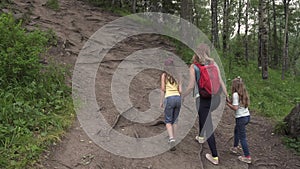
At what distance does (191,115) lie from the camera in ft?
27.0

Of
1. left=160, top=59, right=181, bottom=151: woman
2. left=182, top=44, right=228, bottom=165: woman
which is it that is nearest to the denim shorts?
left=160, top=59, right=181, bottom=151: woman

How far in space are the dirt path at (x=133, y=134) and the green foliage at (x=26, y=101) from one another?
29cm

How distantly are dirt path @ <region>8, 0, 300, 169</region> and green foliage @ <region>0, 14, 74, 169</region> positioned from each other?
0.29m

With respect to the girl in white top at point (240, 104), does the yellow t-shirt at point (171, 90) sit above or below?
above

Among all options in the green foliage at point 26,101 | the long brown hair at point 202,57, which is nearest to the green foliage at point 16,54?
the green foliage at point 26,101

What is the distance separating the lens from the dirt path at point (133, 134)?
499 centimetres

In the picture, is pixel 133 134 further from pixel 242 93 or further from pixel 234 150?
pixel 242 93

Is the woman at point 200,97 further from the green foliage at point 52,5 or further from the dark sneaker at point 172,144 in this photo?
the green foliage at point 52,5

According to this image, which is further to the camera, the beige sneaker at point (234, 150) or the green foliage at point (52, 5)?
the green foliage at point (52, 5)

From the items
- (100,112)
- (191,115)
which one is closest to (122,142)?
(100,112)

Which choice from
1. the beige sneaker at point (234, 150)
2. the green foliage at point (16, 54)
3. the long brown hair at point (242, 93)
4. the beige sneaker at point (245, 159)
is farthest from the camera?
the beige sneaker at point (234, 150)

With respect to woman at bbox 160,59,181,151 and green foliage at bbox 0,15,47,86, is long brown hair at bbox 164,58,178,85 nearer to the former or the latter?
woman at bbox 160,59,181,151

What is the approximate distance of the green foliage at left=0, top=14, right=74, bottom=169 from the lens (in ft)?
15.1

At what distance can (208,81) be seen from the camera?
5.26 metres
